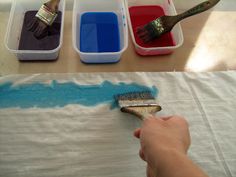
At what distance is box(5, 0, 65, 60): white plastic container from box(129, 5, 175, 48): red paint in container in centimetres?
23

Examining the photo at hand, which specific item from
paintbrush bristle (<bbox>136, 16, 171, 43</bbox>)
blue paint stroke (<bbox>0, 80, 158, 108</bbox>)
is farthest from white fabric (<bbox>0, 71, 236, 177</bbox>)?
paintbrush bristle (<bbox>136, 16, 171, 43</bbox>)

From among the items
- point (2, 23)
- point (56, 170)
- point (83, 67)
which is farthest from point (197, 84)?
point (2, 23)

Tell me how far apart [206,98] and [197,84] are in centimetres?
5

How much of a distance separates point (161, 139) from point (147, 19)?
0.51 meters

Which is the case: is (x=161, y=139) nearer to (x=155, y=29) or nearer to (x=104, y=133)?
(x=104, y=133)

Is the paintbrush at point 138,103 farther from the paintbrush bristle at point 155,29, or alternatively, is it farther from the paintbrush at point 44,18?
the paintbrush at point 44,18

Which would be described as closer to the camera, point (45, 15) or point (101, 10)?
point (45, 15)

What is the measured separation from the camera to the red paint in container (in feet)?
2.67

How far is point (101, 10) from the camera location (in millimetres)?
870

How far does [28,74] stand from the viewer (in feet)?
2.43

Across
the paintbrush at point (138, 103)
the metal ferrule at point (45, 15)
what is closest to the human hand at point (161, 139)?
the paintbrush at point (138, 103)

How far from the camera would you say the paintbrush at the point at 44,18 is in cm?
75

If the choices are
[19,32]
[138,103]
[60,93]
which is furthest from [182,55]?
[19,32]

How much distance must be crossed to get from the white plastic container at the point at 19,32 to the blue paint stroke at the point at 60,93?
9 cm
